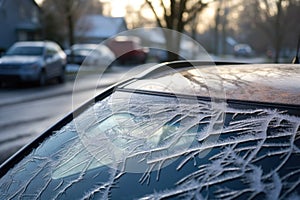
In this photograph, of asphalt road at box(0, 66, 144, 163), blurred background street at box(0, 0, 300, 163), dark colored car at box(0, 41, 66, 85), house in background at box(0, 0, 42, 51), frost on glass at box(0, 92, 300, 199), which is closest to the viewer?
frost on glass at box(0, 92, 300, 199)

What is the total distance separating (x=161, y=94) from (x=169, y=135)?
35cm

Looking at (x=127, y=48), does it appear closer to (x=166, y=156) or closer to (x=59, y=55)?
(x=59, y=55)

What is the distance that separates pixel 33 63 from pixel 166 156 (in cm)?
1399

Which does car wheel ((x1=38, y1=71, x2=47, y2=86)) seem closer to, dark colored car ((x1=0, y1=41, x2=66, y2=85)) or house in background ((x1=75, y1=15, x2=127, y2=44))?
dark colored car ((x1=0, y1=41, x2=66, y2=85))

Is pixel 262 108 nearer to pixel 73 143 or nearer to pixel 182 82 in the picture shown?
pixel 182 82

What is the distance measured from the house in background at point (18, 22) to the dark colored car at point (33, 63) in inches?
819

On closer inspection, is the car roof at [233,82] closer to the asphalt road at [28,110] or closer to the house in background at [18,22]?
the asphalt road at [28,110]

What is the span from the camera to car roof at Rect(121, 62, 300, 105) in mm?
1879

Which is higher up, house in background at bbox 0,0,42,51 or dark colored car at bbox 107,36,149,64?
house in background at bbox 0,0,42,51

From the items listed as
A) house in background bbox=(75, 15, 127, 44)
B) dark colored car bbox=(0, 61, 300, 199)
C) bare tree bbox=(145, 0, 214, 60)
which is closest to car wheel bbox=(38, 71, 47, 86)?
bare tree bbox=(145, 0, 214, 60)

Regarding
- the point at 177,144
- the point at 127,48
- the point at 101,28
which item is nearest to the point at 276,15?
the point at 127,48

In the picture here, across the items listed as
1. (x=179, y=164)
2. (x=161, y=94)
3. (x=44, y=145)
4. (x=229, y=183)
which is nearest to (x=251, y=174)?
(x=229, y=183)

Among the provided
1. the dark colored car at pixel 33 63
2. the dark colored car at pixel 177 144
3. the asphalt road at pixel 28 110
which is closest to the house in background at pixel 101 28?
the dark colored car at pixel 33 63

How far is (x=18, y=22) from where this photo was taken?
129 feet
